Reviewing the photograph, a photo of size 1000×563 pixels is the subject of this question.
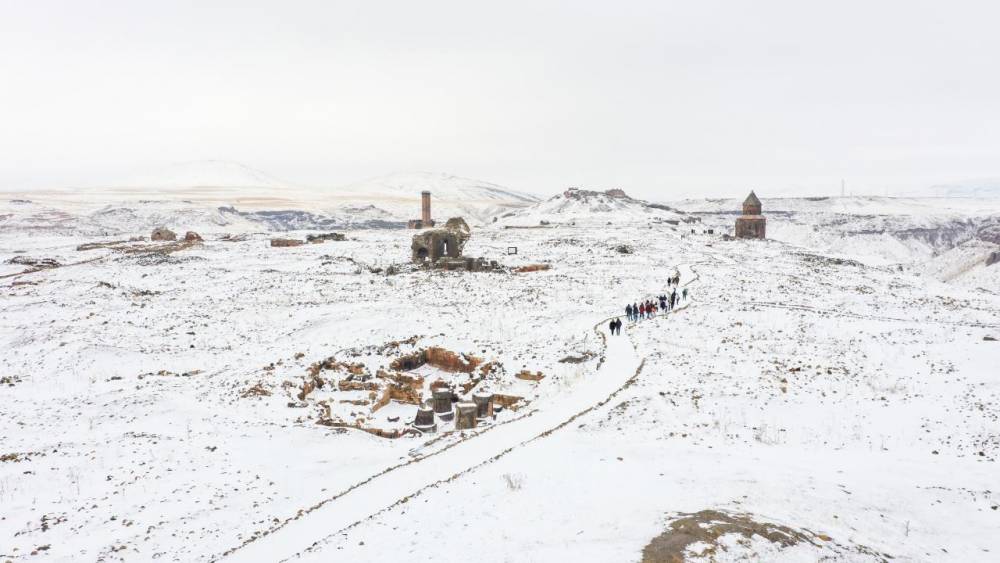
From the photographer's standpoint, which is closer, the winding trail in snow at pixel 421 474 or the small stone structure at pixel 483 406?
the winding trail in snow at pixel 421 474

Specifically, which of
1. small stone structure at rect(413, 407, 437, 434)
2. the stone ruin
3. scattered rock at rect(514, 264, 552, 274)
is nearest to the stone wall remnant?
small stone structure at rect(413, 407, 437, 434)

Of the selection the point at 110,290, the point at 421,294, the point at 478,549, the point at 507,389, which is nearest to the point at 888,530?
the point at 478,549

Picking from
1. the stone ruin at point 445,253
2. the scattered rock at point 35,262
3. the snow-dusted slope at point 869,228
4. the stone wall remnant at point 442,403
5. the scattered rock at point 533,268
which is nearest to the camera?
the stone wall remnant at point 442,403

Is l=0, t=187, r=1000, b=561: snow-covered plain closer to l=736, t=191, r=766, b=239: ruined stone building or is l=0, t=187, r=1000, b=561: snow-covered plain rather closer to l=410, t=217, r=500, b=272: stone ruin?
l=410, t=217, r=500, b=272: stone ruin

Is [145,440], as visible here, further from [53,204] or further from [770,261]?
[53,204]

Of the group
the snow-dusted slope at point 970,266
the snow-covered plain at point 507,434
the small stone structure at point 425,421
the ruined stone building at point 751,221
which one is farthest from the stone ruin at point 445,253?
the snow-dusted slope at point 970,266

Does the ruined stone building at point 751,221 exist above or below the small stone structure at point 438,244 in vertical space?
above

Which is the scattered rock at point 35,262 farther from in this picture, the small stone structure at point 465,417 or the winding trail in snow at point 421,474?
the winding trail in snow at point 421,474
